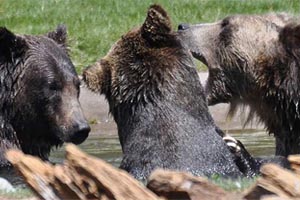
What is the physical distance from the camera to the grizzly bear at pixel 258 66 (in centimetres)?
816

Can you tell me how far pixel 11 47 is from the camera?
8023 millimetres

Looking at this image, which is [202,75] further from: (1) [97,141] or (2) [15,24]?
(2) [15,24]

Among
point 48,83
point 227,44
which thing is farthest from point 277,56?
point 48,83

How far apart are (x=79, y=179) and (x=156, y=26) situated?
2659 millimetres

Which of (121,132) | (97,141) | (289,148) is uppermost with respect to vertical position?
(121,132)

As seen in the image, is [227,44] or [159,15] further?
[227,44]

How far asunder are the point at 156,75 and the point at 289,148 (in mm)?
1898

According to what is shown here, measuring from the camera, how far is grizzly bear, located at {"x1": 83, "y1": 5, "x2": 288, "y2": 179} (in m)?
6.77

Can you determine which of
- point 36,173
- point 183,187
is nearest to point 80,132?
point 36,173

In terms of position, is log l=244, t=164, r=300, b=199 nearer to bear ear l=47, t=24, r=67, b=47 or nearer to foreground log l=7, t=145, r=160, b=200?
foreground log l=7, t=145, r=160, b=200

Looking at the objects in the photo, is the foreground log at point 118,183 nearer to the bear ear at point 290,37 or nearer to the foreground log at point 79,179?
the foreground log at point 79,179

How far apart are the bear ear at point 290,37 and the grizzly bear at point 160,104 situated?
1.37 m

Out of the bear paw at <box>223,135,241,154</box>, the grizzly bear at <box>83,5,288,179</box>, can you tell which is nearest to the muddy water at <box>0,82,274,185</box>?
the bear paw at <box>223,135,241,154</box>

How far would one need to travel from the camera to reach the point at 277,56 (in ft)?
26.9
